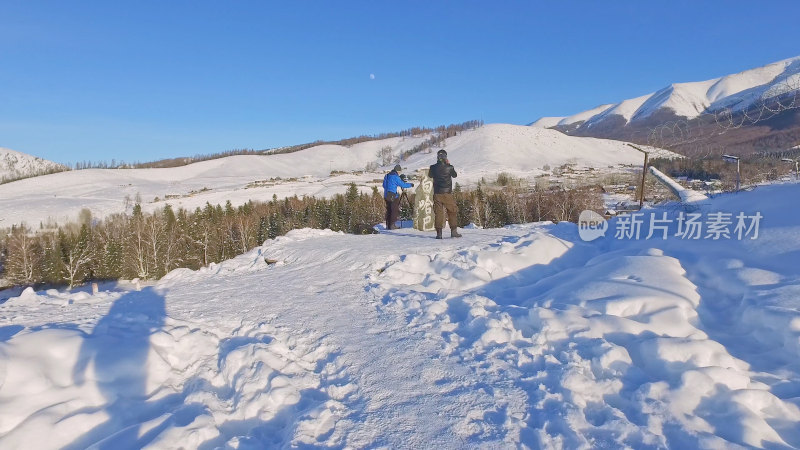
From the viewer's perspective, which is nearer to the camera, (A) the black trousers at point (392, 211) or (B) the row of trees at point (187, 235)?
(A) the black trousers at point (392, 211)

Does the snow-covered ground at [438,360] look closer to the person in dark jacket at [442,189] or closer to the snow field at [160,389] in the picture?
the snow field at [160,389]

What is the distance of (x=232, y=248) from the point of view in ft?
182

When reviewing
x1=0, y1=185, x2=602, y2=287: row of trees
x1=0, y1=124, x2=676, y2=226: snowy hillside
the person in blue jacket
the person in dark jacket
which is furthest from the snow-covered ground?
x1=0, y1=124, x2=676, y2=226: snowy hillside

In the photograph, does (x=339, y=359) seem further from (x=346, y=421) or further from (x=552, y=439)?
(x=552, y=439)

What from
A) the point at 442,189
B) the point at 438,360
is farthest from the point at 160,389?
the point at 442,189

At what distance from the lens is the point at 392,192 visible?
13.8 metres

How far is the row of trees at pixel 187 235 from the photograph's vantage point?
48094mm

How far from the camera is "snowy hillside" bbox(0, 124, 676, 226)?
269ft

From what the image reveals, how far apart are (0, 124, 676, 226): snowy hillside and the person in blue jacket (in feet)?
222

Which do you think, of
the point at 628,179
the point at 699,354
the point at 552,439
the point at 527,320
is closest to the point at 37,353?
the point at 552,439

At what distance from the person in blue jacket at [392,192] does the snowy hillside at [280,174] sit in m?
67.7

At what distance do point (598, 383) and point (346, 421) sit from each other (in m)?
2.08

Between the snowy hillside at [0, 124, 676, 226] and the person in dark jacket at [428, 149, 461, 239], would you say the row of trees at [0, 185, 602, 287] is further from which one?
the person in dark jacket at [428, 149, 461, 239]

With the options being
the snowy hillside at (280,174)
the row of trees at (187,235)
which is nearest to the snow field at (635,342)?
the row of trees at (187,235)
